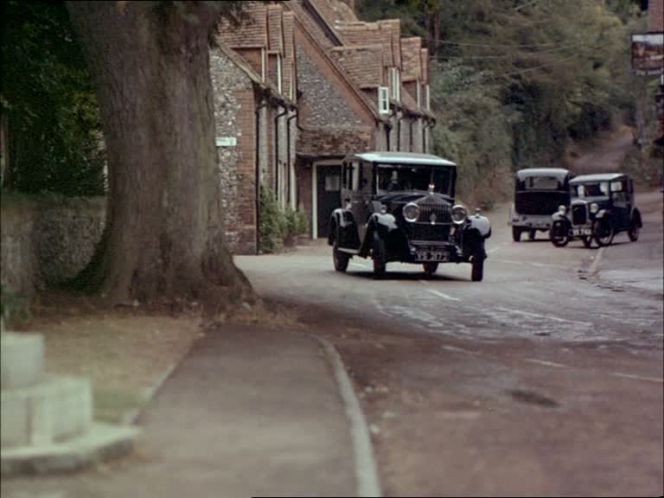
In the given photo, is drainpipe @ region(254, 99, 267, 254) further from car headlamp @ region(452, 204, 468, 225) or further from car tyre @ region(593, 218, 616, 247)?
car headlamp @ region(452, 204, 468, 225)

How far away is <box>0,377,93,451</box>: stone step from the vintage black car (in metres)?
18.2

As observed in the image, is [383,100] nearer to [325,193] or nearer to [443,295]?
[325,193]

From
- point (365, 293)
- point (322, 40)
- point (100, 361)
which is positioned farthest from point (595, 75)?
point (100, 361)

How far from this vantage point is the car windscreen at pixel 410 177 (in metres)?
26.7

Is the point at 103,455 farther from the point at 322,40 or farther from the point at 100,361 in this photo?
the point at 322,40

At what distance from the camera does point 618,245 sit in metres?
41.5

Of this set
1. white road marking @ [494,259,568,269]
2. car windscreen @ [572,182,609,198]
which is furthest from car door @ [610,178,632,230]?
white road marking @ [494,259,568,269]

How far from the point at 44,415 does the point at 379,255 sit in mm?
18555

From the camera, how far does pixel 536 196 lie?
45562 mm

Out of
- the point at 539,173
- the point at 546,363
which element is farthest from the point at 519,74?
the point at 546,363

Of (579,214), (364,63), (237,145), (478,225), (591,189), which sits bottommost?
(579,214)

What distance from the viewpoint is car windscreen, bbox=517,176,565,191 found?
149 feet

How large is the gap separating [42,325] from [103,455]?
5825 mm

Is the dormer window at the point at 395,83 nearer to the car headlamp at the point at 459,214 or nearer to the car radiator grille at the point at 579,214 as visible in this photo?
the car radiator grille at the point at 579,214
